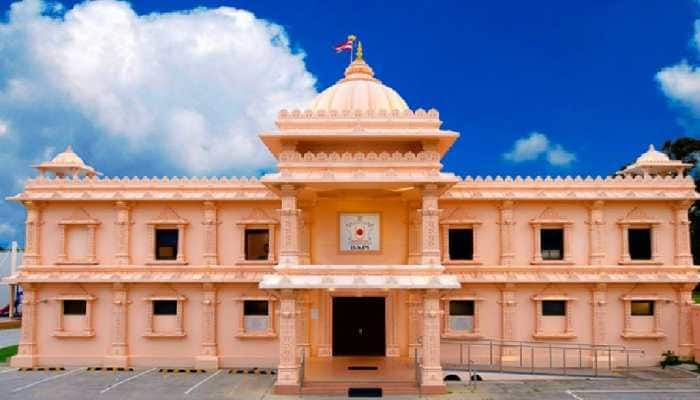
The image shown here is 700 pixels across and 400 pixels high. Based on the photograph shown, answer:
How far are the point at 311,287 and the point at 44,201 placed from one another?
14.2 m

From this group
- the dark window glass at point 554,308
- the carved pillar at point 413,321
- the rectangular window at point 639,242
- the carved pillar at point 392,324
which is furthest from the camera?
the rectangular window at point 639,242

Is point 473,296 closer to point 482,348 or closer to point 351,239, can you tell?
point 482,348

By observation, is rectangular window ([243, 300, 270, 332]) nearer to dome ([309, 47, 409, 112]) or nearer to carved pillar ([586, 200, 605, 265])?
dome ([309, 47, 409, 112])

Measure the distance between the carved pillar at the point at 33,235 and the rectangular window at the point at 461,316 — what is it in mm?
18491

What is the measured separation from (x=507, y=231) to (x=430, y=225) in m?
6.37

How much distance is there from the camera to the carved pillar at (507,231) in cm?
2706

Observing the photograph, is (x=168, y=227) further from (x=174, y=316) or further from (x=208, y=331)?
(x=208, y=331)

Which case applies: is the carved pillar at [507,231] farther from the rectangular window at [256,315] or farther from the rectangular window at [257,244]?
the rectangular window at [256,315]

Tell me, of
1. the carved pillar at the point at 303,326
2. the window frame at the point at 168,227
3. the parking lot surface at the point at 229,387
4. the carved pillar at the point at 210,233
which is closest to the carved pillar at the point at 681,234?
the parking lot surface at the point at 229,387

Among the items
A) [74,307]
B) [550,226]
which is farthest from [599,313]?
[74,307]

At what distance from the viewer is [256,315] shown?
89.5 feet

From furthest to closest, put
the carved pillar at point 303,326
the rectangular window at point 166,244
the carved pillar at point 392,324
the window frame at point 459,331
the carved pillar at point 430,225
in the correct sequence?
the rectangular window at point 166,244
the window frame at point 459,331
the carved pillar at point 392,324
the carved pillar at point 303,326
the carved pillar at point 430,225

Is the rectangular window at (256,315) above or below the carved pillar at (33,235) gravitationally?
below

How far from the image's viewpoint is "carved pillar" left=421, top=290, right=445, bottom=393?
21484 millimetres
